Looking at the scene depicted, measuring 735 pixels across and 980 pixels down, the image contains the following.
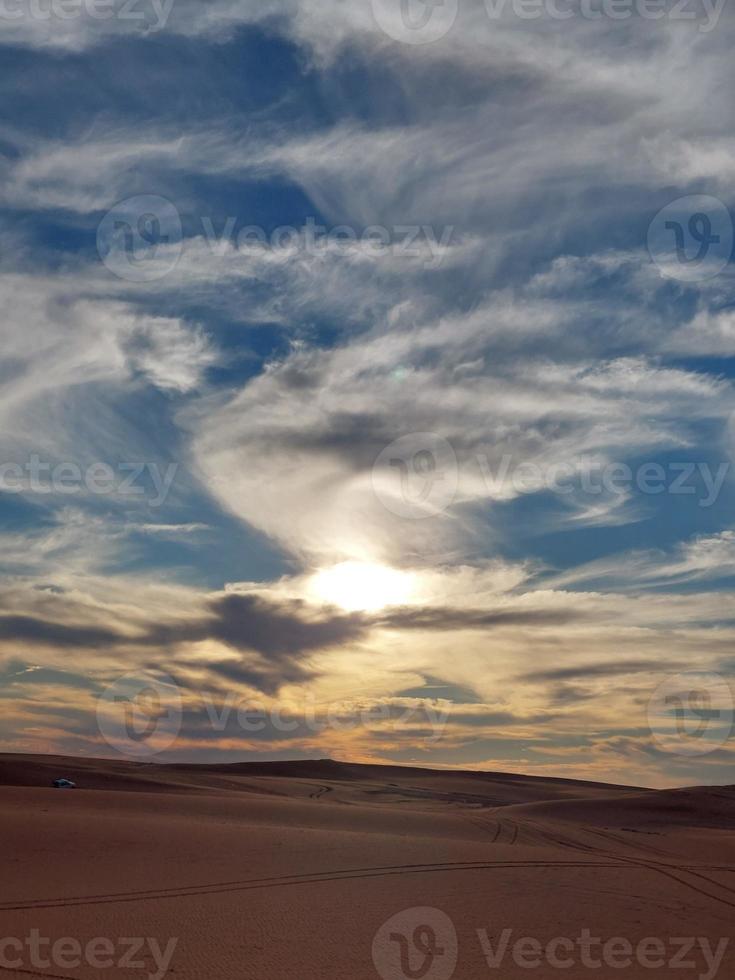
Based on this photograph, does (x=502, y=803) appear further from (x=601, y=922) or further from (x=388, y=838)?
(x=601, y=922)

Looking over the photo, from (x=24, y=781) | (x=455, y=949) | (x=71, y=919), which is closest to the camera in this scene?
(x=455, y=949)

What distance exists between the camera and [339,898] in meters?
14.2

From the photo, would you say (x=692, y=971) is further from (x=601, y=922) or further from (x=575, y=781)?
(x=575, y=781)

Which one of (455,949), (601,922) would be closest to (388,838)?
(601,922)

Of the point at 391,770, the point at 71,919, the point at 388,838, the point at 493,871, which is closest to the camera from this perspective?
the point at 71,919

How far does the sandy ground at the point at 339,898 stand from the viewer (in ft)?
34.8

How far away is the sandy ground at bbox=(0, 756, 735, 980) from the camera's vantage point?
418 inches

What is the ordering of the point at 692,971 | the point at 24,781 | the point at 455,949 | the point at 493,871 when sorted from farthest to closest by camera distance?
the point at 24,781 → the point at 493,871 → the point at 455,949 → the point at 692,971

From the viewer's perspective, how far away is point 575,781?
82.1m

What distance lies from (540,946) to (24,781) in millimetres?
34721

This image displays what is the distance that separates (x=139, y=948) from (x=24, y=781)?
33.1 m

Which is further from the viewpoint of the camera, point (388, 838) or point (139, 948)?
point (388, 838)

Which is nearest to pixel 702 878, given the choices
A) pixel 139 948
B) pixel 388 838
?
pixel 388 838

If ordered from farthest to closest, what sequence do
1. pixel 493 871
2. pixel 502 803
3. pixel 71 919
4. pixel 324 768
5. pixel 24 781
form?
pixel 324 768, pixel 502 803, pixel 24 781, pixel 493 871, pixel 71 919
